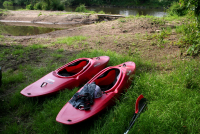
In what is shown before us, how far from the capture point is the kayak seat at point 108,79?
293 centimetres

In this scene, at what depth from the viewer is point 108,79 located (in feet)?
9.90

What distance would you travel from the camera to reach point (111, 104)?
7.99 ft

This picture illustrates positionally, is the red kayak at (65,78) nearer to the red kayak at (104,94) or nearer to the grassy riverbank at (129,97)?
the grassy riverbank at (129,97)

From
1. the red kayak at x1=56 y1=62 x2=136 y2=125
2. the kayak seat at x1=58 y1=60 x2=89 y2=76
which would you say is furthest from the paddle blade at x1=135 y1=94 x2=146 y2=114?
the kayak seat at x1=58 y1=60 x2=89 y2=76

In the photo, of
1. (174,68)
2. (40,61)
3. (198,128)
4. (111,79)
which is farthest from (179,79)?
(40,61)

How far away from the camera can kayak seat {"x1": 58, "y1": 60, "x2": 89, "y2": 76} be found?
337 centimetres

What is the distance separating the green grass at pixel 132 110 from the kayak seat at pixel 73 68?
0.59 metres

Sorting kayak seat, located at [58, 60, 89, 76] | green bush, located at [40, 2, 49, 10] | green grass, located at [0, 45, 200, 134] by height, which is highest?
green bush, located at [40, 2, 49, 10]

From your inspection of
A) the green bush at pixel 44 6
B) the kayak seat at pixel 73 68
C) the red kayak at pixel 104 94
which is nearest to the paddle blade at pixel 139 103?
the red kayak at pixel 104 94

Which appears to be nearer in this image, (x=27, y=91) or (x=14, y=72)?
(x=27, y=91)

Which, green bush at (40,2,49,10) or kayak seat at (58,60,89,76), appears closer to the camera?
kayak seat at (58,60,89,76)

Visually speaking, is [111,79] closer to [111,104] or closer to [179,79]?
[111,104]

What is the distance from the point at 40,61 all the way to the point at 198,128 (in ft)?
12.6

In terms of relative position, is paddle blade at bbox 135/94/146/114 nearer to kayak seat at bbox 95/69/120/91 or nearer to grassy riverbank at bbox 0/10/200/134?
grassy riverbank at bbox 0/10/200/134
